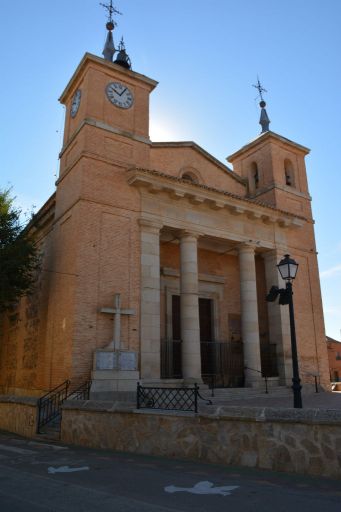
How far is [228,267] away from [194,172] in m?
4.49

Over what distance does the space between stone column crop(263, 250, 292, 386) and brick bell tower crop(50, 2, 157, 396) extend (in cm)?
648

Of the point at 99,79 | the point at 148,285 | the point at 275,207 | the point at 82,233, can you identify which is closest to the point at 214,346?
the point at 148,285

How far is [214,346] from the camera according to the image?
17.8 m

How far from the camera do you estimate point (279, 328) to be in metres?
17.4

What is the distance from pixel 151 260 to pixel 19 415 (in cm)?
607

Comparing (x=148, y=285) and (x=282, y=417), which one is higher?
(x=148, y=285)

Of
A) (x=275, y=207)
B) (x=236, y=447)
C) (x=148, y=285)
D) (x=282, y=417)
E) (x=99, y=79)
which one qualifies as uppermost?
(x=99, y=79)

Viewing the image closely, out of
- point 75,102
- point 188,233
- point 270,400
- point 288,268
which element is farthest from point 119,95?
point 270,400

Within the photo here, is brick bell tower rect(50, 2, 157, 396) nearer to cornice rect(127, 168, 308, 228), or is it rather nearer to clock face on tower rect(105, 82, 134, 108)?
clock face on tower rect(105, 82, 134, 108)

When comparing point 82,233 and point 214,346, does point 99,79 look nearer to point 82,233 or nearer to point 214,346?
point 82,233

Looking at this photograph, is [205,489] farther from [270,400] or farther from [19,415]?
[270,400]

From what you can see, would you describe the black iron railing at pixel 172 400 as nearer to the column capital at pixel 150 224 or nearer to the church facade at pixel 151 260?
the church facade at pixel 151 260

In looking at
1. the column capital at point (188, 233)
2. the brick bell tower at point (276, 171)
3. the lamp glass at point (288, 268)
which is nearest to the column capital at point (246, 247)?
the column capital at point (188, 233)

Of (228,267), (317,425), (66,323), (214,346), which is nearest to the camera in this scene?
(317,425)
